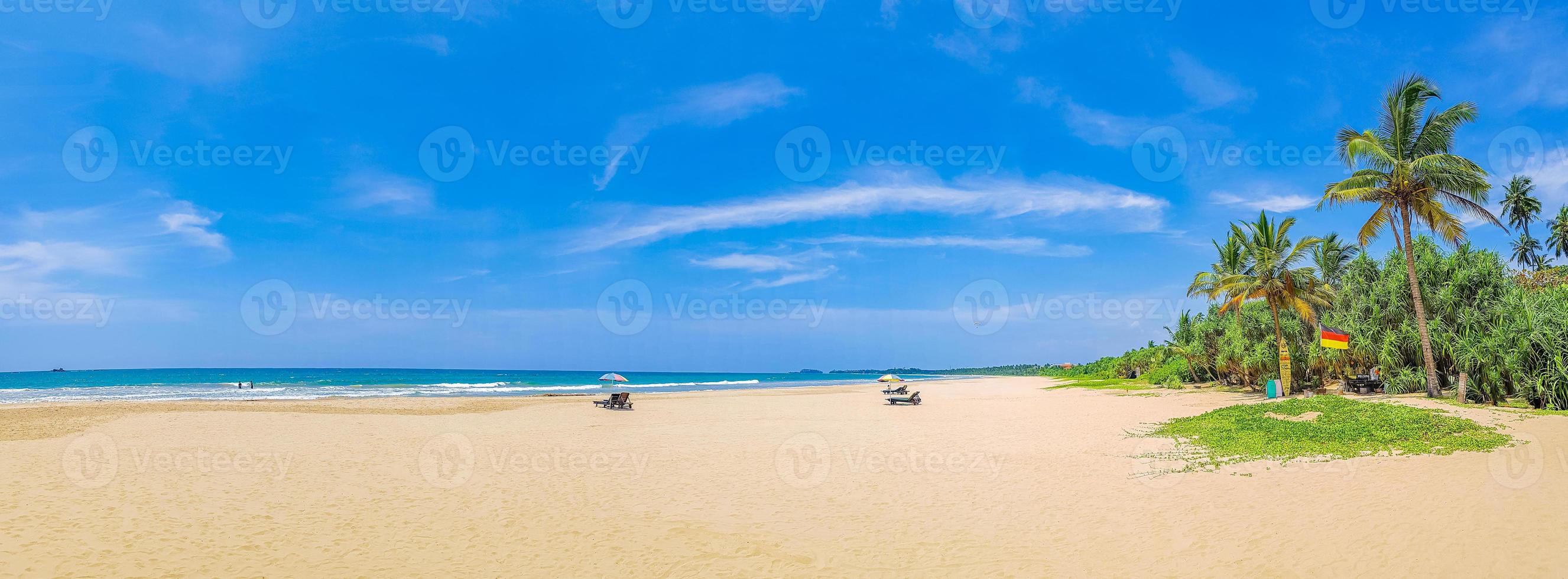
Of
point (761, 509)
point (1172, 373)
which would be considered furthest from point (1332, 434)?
point (1172, 373)

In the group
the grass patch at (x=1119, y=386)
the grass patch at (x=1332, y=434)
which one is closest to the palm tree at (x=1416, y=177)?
the grass patch at (x=1332, y=434)

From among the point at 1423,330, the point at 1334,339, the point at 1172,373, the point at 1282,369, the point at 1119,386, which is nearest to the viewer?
→ the point at 1423,330

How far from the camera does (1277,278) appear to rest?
1241 inches

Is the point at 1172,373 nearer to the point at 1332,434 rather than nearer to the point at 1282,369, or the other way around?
the point at 1282,369

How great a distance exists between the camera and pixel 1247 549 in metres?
7.15

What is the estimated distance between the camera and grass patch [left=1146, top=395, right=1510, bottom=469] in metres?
12.2

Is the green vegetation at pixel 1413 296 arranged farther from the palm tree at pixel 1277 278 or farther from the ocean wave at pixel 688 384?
the ocean wave at pixel 688 384

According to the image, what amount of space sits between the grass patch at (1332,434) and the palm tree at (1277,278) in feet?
51.3

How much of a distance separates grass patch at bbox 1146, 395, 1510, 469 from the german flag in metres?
8.15

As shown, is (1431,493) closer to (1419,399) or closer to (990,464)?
(990,464)

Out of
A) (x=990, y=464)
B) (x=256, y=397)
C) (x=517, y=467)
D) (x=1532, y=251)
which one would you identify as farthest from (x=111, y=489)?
(x=1532, y=251)

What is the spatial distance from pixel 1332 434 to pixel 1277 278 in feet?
70.7

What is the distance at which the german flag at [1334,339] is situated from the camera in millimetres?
24734

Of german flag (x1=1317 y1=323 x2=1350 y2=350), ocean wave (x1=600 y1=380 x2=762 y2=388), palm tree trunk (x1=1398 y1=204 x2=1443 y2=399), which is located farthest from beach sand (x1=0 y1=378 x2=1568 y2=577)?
ocean wave (x1=600 y1=380 x2=762 y2=388)
